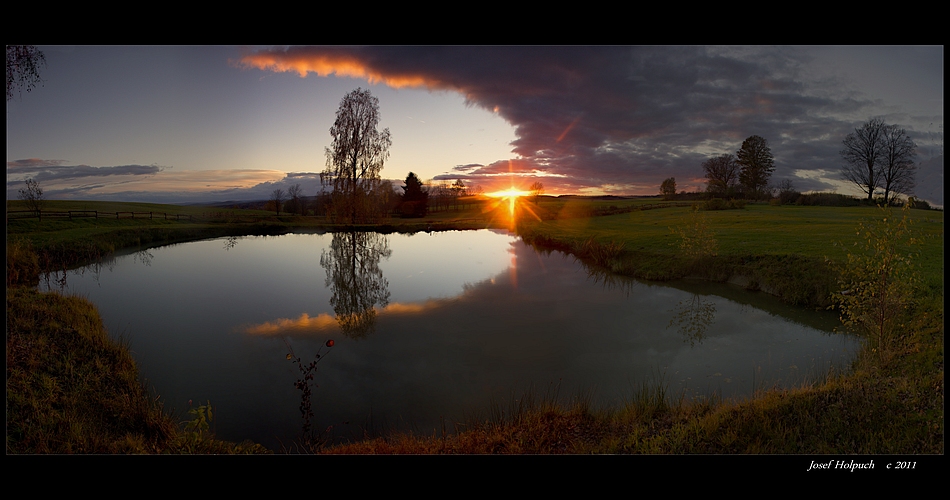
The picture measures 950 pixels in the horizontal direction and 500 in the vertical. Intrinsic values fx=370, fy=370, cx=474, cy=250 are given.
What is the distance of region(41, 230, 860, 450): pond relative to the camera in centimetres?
633

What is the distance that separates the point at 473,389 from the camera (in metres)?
6.74

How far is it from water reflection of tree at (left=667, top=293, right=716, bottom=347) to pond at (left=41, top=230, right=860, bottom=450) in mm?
64

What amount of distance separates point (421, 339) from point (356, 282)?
6.76 meters

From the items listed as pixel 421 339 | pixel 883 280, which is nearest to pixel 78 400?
pixel 421 339

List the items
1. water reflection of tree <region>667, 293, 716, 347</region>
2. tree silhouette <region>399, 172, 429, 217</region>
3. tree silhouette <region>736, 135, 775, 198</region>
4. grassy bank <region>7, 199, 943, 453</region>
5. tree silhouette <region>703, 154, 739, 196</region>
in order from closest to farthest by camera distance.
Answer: grassy bank <region>7, 199, 943, 453</region> < water reflection of tree <region>667, 293, 716, 347</region> < tree silhouette <region>736, 135, 775, 198</region> < tree silhouette <region>703, 154, 739, 196</region> < tree silhouette <region>399, 172, 429, 217</region>

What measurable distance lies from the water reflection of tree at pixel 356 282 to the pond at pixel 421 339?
10 centimetres

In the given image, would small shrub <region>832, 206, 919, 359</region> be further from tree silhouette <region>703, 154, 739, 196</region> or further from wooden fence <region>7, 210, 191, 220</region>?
wooden fence <region>7, 210, 191, 220</region>

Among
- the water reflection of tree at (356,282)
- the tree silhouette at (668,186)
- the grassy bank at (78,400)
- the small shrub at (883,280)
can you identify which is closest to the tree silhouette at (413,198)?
the water reflection of tree at (356,282)

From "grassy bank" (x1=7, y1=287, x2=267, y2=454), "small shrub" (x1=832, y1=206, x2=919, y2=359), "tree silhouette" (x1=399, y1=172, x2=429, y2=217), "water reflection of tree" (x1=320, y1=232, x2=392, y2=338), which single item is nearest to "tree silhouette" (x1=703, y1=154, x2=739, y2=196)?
"small shrub" (x1=832, y1=206, x2=919, y2=359)

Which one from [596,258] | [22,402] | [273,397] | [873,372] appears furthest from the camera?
[596,258]

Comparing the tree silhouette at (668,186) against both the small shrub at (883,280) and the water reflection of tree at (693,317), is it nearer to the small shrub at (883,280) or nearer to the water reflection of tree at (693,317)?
the water reflection of tree at (693,317)
